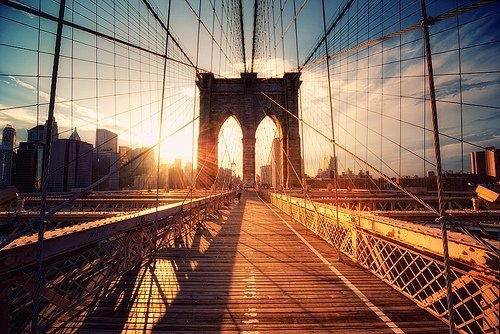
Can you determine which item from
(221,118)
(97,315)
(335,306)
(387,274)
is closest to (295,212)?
(387,274)

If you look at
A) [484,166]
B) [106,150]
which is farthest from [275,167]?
[484,166]

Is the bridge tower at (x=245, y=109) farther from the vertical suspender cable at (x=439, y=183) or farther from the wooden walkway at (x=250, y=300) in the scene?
the vertical suspender cable at (x=439, y=183)

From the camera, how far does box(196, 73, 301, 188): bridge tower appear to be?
113 feet

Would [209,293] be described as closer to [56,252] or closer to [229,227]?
[56,252]

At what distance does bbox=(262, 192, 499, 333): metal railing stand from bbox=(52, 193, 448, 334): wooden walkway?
0.28 m

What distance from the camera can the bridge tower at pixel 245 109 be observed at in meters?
34.5

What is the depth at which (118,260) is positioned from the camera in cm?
441

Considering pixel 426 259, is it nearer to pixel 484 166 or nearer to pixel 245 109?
pixel 245 109

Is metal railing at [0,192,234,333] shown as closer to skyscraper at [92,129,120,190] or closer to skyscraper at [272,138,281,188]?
skyscraper at [92,129,120,190]

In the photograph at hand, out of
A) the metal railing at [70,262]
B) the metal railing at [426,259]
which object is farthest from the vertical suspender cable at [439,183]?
the metal railing at [70,262]

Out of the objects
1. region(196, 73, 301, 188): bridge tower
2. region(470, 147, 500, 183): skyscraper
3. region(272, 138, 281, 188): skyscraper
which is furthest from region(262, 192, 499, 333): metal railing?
region(196, 73, 301, 188): bridge tower

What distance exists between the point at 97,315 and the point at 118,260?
1.26m

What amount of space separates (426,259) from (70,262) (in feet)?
16.9

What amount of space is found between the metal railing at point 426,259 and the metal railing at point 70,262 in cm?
457
